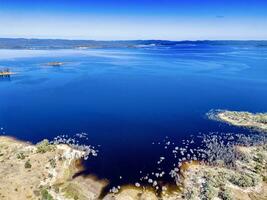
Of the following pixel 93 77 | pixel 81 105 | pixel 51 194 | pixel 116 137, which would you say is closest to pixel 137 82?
pixel 93 77

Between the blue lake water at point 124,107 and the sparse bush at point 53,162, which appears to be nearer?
the sparse bush at point 53,162

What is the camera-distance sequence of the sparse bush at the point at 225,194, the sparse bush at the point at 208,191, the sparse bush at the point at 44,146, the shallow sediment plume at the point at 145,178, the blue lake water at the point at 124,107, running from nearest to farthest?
1. the sparse bush at the point at 225,194
2. the sparse bush at the point at 208,191
3. the shallow sediment plume at the point at 145,178
4. the sparse bush at the point at 44,146
5. the blue lake water at the point at 124,107

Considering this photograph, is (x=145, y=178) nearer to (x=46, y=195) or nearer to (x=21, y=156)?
(x=46, y=195)

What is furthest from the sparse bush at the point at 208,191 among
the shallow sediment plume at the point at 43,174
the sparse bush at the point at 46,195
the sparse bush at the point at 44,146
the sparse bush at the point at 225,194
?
the sparse bush at the point at 44,146

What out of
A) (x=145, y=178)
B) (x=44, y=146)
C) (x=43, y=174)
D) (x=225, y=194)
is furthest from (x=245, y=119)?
(x=43, y=174)

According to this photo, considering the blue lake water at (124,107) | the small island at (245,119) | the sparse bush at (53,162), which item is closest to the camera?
the sparse bush at (53,162)

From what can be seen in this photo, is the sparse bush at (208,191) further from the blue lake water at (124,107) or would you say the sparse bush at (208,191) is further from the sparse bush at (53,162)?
the sparse bush at (53,162)

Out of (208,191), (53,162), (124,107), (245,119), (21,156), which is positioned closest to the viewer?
(208,191)

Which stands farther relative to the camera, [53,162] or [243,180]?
[53,162]

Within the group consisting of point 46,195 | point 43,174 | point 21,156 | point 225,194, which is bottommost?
point 46,195

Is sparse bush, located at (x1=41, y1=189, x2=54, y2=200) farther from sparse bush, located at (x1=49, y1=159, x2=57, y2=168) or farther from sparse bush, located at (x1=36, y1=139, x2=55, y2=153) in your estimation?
sparse bush, located at (x1=36, y1=139, x2=55, y2=153)
